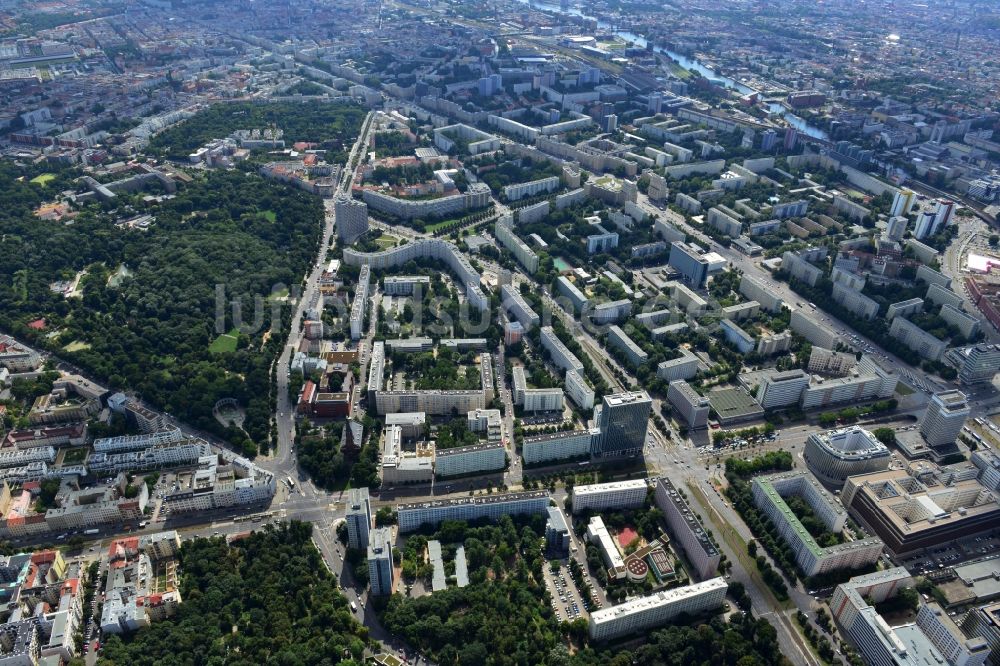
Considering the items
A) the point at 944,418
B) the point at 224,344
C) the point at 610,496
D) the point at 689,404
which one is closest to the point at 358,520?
the point at 610,496

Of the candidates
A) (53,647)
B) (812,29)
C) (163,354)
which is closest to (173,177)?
(163,354)

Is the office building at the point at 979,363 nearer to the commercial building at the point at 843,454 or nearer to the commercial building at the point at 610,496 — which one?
the commercial building at the point at 843,454

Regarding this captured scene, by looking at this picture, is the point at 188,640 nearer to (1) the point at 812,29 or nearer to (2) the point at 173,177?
(2) the point at 173,177

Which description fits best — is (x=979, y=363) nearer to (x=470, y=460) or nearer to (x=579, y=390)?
(x=579, y=390)

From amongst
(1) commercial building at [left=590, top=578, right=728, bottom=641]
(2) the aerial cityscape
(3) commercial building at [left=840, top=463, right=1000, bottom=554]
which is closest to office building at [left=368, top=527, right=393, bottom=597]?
(2) the aerial cityscape

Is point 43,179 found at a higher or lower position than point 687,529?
lower

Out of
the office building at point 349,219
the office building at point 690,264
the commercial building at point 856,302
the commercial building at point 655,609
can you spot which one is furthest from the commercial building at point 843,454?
the office building at point 349,219
